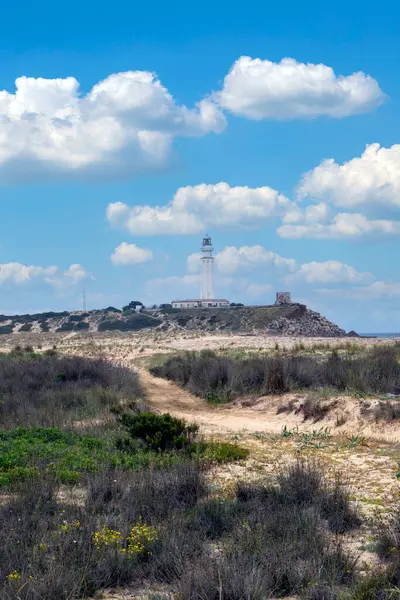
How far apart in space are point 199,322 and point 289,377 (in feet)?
183

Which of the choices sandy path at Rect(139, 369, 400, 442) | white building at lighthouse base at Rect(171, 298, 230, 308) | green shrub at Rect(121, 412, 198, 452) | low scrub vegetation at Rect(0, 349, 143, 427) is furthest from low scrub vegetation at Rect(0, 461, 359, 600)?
white building at lighthouse base at Rect(171, 298, 230, 308)

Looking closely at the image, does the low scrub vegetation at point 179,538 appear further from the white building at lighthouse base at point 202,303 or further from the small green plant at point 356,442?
the white building at lighthouse base at point 202,303

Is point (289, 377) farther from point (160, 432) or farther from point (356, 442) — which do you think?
point (160, 432)

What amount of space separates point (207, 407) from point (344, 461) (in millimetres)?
9827

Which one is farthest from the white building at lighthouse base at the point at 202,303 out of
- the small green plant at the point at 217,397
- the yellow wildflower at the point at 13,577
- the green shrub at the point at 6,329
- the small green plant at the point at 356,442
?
the yellow wildflower at the point at 13,577

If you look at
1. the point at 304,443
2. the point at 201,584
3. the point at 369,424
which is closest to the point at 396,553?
the point at 201,584

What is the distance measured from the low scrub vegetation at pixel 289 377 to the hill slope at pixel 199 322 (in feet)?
141

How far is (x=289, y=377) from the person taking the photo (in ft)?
65.8

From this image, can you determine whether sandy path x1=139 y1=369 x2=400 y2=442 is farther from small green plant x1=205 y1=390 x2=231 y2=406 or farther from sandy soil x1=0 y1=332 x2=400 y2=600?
small green plant x1=205 y1=390 x2=231 y2=406

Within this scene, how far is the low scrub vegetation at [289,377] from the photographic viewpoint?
18.5 m

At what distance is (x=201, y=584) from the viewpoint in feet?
15.7

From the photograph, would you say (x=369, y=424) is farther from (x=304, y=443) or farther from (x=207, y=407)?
(x=207, y=407)

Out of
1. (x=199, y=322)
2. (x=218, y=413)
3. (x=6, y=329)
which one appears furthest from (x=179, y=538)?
(x=6, y=329)

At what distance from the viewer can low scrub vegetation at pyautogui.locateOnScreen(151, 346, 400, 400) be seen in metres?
18.5
